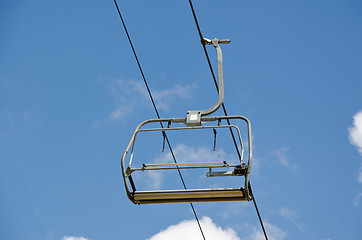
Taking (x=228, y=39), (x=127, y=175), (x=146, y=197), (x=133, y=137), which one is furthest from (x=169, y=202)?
(x=228, y=39)

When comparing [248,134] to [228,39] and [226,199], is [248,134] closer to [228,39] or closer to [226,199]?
[226,199]

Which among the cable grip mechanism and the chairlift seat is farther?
the cable grip mechanism

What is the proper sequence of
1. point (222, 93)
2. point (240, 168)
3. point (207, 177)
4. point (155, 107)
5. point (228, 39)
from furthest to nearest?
1. point (155, 107)
2. point (228, 39)
3. point (222, 93)
4. point (207, 177)
5. point (240, 168)

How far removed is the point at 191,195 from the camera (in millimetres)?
4000

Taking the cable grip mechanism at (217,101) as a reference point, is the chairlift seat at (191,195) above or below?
below

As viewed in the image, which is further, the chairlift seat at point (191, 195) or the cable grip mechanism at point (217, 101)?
the cable grip mechanism at point (217, 101)

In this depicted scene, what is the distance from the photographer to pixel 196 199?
13.3 ft

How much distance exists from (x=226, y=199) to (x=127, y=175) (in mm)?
830

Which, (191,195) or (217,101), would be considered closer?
(191,195)

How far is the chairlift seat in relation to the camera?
12.9 ft

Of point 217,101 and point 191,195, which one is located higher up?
point 217,101

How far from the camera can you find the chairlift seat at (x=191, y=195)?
3941 millimetres

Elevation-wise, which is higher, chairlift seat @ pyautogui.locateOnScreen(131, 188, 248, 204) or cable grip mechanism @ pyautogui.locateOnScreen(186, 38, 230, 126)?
cable grip mechanism @ pyautogui.locateOnScreen(186, 38, 230, 126)

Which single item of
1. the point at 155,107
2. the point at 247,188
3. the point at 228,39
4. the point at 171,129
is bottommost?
the point at 247,188
